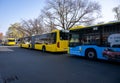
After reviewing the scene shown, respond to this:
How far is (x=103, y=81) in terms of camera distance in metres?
6.32

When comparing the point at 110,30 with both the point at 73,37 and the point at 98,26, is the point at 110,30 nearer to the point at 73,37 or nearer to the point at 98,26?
the point at 98,26

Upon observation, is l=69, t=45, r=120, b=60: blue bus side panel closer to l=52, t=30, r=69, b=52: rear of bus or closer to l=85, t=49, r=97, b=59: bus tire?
l=85, t=49, r=97, b=59: bus tire

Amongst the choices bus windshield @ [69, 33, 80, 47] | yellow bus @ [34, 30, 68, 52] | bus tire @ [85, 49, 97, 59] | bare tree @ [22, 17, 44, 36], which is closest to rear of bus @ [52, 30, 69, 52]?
yellow bus @ [34, 30, 68, 52]

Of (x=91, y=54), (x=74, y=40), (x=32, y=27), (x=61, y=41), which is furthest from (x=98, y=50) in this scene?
(x=32, y=27)

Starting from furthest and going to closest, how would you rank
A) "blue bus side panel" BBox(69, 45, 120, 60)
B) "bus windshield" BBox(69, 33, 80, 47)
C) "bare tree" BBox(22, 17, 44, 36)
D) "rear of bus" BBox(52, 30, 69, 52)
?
"bare tree" BBox(22, 17, 44, 36)
"rear of bus" BBox(52, 30, 69, 52)
"bus windshield" BBox(69, 33, 80, 47)
"blue bus side panel" BBox(69, 45, 120, 60)

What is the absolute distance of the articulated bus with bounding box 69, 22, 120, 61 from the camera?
33.6 feet

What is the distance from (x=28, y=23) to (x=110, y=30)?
5772 centimetres

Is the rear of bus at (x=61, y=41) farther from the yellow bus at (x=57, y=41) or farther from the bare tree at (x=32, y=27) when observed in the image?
the bare tree at (x=32, y=27)

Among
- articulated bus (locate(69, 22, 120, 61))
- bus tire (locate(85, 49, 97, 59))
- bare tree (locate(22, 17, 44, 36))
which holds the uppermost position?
bare tree (locate(22, 17, 44, 36))

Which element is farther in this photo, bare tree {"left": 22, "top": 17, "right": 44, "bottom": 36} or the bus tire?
bare tree {"left": 22, "top": 17, "right": 44, "bottom": 36}

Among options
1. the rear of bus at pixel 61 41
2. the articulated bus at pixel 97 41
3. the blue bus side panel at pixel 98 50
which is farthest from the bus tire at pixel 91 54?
the rear of bus at pixel 61 41

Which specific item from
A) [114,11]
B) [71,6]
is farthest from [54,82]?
[114,11]

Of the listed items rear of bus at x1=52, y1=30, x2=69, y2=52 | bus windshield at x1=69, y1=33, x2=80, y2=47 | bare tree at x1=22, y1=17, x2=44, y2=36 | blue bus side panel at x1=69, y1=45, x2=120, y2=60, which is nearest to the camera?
blue bus side panel at x1=69, y1=45, x2=120, y2=60

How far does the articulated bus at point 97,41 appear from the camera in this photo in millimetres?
10227
